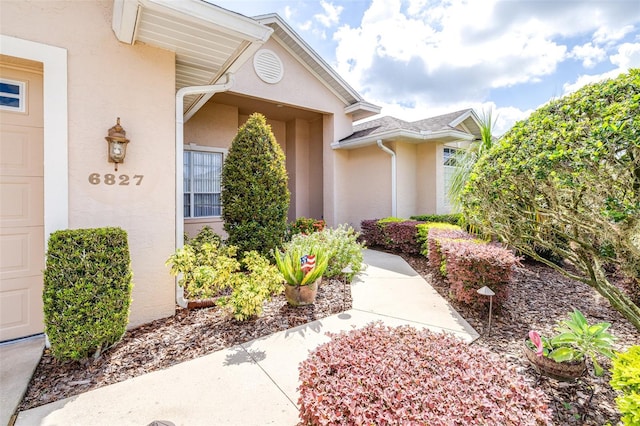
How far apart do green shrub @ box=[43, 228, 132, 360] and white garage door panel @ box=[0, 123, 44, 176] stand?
1.35m

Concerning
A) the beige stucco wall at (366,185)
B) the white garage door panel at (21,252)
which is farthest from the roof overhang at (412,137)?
the white garage door panel at (21,252)

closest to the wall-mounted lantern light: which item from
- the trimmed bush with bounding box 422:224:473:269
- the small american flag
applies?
the small american flag

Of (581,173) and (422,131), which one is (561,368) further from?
(422,131)

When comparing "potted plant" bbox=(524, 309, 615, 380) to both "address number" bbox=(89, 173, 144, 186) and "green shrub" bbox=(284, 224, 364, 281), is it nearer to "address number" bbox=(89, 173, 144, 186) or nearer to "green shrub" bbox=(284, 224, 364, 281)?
"green shrub" bbox=(284, 224, 364, 281)

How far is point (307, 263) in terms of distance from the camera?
4.78 m

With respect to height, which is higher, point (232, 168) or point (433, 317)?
point (232, 168)

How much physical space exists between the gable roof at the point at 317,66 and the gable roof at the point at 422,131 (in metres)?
0.90

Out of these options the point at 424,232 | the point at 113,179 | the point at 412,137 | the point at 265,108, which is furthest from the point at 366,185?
the point at 113,179

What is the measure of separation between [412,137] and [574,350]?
26.7 ft

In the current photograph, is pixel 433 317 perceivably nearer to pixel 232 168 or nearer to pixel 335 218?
pixel 232 168

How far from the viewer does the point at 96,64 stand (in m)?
3.81

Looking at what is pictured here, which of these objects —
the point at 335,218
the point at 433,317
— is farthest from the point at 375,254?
the point at 433,317

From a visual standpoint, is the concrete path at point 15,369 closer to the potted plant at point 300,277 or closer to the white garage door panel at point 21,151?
the white garage door panel at point 21,151

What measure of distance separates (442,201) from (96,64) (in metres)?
10.4
